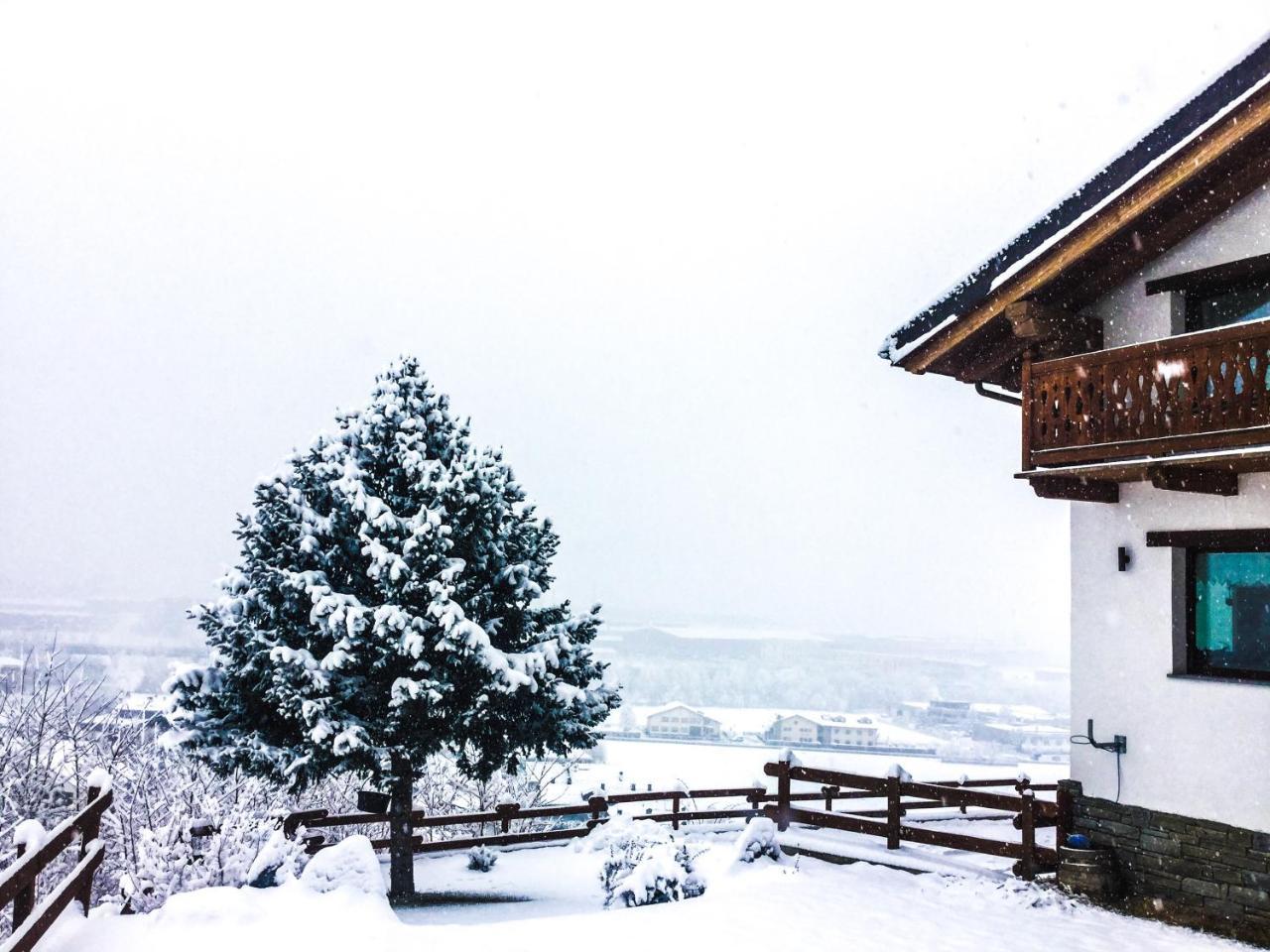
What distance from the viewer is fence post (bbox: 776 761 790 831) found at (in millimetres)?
13688

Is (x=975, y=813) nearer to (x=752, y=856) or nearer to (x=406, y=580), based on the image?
(x=752, y=856)

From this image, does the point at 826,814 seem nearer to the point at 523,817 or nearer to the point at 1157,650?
the point at 523,817

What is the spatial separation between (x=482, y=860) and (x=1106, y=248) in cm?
1184

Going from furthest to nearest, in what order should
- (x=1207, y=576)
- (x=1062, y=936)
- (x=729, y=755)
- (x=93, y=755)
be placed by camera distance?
(x=729, y=755) < (x=93, y=755) < (x=1207, y=576) < (x=1062, y=936)

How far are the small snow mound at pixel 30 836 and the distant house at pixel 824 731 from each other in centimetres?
5043

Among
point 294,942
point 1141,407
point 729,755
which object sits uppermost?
point 1141,407

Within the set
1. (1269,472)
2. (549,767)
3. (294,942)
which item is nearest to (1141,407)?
(1269,472)

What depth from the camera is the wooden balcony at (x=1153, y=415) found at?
9.17 meters

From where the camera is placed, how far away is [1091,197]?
1092cm

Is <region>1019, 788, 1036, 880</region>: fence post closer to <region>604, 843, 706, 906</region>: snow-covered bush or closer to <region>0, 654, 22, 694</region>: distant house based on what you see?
<region>604, 843, 706, 906</region>: snow-covered bush

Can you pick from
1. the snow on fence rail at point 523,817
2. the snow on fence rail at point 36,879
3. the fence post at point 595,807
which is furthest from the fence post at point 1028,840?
the snow on fence rail at point 36,879

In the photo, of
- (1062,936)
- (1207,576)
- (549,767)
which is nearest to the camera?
(1062,936)

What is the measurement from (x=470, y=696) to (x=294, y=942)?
6639mm

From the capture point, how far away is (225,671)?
1402 centimetres
